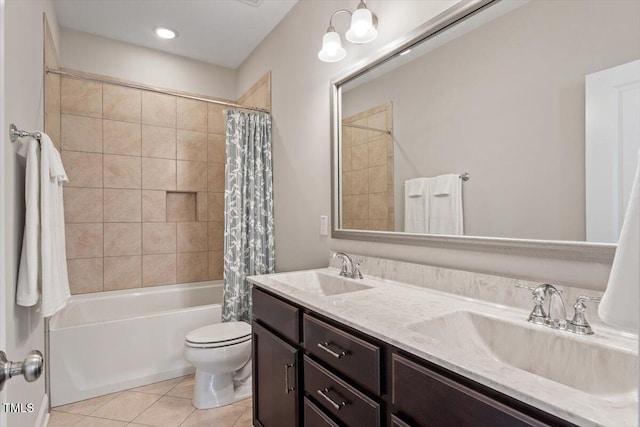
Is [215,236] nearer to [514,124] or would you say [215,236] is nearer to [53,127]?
[53,127]

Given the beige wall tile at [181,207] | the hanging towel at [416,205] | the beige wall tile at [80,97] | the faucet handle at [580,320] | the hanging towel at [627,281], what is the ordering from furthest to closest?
the beige wall tile at [181,207] < the beige wall tile at [80,97] < the hanging towel at [416,205] < the faucet handle at [580,320] < the hanging towel at [627,281]

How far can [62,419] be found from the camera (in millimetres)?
1957

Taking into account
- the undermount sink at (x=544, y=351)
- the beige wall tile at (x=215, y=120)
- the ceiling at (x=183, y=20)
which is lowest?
the undermount sink at (x=544, y=351)

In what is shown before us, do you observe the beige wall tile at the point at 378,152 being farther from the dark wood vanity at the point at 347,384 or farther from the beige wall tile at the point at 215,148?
the beige wall tile at the point at 215,148

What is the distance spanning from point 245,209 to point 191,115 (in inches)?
56.2

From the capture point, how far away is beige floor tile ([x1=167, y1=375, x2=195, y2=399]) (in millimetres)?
2223

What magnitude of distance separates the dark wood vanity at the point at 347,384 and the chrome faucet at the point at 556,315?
401 mm

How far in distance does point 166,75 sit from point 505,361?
3520mm

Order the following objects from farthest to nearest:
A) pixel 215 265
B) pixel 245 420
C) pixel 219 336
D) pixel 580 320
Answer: pixel 215 265, pixel 219 336, pixel 245 420, pixel 580 320

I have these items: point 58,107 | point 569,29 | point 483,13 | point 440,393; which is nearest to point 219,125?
point 58,107

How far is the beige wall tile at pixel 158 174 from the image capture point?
3.06m

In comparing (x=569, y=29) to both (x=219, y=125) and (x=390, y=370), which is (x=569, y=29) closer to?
(x=390, y=370)

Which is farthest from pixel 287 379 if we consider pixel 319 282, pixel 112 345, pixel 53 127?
pixel 53 127

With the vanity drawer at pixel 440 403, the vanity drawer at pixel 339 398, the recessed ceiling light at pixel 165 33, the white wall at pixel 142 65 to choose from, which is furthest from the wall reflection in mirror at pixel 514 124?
the white wall at pixel 142 65
